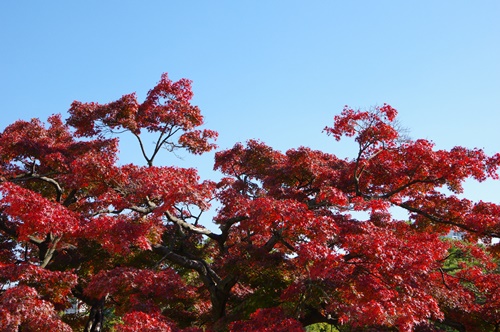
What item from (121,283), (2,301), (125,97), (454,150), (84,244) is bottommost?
(2,301)

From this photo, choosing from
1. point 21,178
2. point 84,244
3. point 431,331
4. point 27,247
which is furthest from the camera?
point 27,247

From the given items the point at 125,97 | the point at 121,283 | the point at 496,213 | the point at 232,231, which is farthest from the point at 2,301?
the point at 496,213

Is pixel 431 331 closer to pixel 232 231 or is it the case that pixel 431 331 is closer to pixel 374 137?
pixel 374 137

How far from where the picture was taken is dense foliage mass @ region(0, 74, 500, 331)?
7395mm

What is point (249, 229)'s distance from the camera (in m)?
9.77

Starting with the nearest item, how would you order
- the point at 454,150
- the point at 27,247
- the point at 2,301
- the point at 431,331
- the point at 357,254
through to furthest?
the point at 2,301, the point at 357,254, the point at 431,331, the point at 454,150, the point at 27,247

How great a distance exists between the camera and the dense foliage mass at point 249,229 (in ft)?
24.3

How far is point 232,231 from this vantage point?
43.2 feet

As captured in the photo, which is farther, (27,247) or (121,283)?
(27,247)

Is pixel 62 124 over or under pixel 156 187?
over

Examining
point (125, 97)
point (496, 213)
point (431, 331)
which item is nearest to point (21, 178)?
point (125, 97)

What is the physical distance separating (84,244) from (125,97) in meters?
3.90

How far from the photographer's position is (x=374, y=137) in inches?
372

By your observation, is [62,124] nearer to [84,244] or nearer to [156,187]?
[84,244]
